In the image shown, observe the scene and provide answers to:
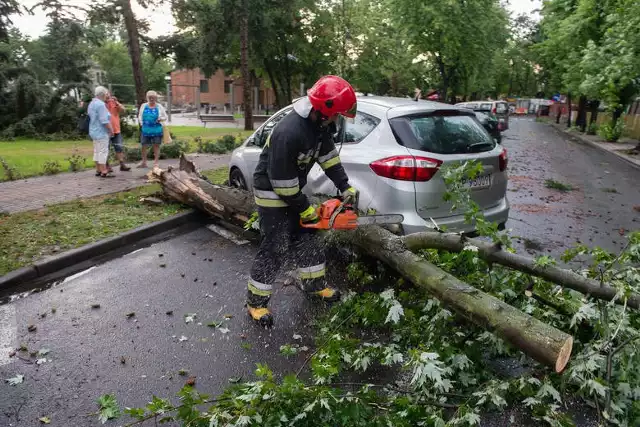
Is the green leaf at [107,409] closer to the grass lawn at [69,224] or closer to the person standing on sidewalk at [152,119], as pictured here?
the grass lawn at [69,224]

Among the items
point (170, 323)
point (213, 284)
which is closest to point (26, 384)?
point (170, 323)

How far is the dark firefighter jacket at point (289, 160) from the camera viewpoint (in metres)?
3.49

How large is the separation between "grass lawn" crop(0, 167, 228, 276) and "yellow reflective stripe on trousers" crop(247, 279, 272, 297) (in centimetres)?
263

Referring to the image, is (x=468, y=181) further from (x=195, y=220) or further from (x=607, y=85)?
(x=607, y=85)

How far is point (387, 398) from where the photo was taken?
2643 mm

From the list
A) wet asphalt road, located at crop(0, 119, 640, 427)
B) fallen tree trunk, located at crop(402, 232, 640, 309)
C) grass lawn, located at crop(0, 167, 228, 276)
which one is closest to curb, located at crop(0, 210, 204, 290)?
grass lawn, located at crop(0, 167, 228, 276)

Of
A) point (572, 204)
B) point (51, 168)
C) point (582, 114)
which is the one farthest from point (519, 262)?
point (582, 114)

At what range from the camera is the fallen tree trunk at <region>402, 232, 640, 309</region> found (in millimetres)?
2822

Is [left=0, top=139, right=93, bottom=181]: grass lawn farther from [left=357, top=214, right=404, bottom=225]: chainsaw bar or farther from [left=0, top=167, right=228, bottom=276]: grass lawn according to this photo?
[left=357, top=214, right=404, bottom=225]: chainsaw bar

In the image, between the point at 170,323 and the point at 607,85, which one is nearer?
the point at 170,323

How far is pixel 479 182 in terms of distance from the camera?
4770 mm

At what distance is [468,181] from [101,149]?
768cm

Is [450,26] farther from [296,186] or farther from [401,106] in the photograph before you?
[296,186]

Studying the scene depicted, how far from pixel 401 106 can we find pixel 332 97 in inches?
61.3
